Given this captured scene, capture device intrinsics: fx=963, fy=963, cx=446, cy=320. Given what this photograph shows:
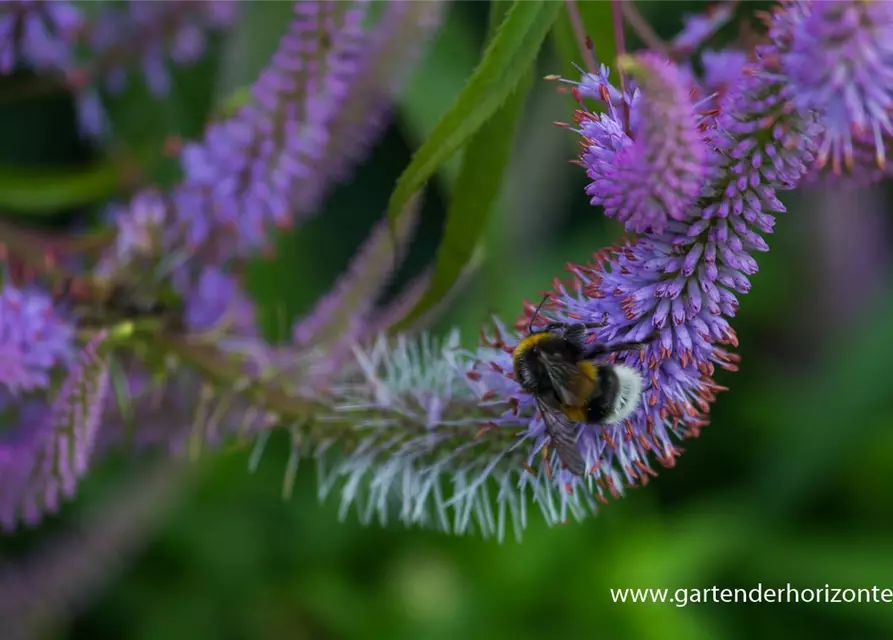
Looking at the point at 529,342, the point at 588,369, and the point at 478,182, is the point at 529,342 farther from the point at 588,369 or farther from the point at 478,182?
the point at 478,182

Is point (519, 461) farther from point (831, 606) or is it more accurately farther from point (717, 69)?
point (831, 606)

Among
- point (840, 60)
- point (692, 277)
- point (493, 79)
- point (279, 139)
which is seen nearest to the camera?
point (840, 60)

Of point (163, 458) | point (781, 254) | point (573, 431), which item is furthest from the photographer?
point (781, 254)

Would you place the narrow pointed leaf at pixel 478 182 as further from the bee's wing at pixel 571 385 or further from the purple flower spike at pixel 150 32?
the purple flower spike at pixel 150 32

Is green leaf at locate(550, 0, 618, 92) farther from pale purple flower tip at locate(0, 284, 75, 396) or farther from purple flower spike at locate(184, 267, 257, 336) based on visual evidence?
pale purple flower tip at locate(0, 284, 75, 396)

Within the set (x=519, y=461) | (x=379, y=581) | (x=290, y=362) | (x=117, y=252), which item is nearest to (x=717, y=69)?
(x=519, y=461)

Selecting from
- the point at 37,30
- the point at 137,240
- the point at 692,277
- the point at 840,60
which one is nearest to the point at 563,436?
the point at 692,277
